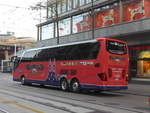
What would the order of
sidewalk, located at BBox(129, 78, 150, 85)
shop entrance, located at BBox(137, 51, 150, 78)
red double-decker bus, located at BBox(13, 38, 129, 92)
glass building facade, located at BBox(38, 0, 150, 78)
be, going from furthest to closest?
shop entrance, located at BBox(137, 51, 150, 78)
sidewalk, located at BBox(129, 78, 150, 85)
glass building facade, located at BBox(38, 0, 150, 78)
red double-decker bus, located at BBox(13, 38, 129, 92)

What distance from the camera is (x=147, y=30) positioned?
23422mm

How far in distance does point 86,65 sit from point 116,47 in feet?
6.70

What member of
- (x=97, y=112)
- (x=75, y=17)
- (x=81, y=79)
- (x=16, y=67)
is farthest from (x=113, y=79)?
(x=75, y=17)

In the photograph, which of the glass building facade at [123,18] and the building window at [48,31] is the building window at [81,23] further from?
the building window at [48,31]

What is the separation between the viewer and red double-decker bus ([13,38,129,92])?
1614cm

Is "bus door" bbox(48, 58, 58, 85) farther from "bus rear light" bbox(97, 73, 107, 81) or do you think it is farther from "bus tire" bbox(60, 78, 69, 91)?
"bus rear light" bbox(97, 73, 107, 81)

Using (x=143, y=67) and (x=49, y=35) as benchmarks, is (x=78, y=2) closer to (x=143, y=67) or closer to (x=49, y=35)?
(x=49, y=35)

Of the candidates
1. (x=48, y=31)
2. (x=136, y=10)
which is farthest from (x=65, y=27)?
(x=136, y=10)

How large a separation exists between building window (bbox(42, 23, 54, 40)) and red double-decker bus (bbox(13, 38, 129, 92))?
15594 millimetres

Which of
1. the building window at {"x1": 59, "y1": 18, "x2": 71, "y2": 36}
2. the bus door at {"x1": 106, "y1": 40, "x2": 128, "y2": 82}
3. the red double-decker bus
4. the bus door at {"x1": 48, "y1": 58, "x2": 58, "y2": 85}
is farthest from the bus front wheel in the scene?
the building window at {"x1": 59, "y1": 18, "x2": 71, "y2": 36}

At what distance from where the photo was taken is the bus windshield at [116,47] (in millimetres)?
16500

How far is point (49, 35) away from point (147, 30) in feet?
57.1

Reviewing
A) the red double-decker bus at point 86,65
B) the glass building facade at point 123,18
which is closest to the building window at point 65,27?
the glass building facade at point 123,18

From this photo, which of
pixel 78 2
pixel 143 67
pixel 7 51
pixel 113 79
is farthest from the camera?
pixel 7 51
